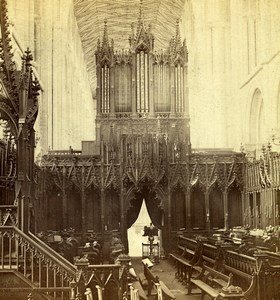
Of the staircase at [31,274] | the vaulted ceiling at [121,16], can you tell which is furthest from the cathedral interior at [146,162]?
the vaulted ceiling at [121,16]

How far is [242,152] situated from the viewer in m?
20.4

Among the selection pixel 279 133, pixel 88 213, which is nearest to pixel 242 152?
pixel 279 133

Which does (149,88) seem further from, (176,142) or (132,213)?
(132,213)

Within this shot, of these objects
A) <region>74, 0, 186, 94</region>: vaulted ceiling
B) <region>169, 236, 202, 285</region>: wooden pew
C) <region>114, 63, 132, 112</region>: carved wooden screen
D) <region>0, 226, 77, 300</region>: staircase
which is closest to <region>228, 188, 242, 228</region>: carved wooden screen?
<region>169, 236, 202, 285</region>: wooden pew

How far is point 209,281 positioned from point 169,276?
2.19 metres

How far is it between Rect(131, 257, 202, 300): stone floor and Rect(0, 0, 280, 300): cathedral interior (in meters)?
0.05

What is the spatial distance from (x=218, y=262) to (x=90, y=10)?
24.2 m

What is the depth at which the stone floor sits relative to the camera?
39.1ft

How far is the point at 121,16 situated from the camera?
35844mm

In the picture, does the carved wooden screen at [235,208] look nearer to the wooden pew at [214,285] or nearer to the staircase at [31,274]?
the wooden pew at [214,285]

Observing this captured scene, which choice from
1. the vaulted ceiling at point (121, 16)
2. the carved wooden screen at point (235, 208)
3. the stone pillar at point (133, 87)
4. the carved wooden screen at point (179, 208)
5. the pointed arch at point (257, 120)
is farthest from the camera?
the vaulted ceiling at point (121, 16)

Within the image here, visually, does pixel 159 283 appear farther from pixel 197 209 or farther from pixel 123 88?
pixel 123 88

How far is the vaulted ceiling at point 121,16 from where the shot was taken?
33031 millimetres

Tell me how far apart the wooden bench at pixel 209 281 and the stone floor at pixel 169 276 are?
0.27m
